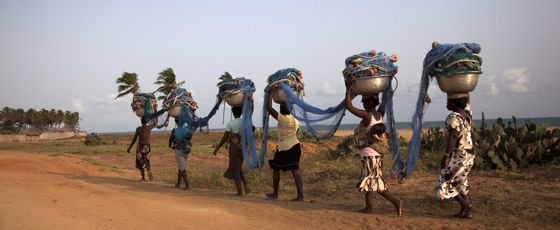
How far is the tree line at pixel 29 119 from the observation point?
73750 millimetres

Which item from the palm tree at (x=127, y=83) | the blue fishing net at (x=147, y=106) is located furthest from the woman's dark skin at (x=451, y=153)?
the palm tree at (x=127, y=83)

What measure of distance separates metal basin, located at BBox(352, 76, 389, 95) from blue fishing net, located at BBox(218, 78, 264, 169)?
2771 millimetres

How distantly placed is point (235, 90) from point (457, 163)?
14.8 ft

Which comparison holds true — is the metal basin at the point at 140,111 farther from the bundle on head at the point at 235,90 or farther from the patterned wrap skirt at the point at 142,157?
the bundle on head at the point at 235,90

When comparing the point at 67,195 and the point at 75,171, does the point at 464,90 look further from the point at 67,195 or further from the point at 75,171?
the point at 75,171

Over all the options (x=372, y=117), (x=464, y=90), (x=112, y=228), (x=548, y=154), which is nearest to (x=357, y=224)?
(x=372, y=117)

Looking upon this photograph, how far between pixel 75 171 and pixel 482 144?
→ 11.4 meters

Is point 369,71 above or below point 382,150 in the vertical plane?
above

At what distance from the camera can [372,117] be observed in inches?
242

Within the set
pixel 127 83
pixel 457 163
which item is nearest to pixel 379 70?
pixel 457 163

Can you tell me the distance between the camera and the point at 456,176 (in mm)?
5523

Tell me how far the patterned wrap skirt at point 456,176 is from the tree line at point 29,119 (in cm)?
7744

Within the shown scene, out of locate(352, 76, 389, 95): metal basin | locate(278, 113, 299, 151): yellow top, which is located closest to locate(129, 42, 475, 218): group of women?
locate(278, 113, 299, 151): yellow top

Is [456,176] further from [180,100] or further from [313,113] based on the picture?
[180,100]
